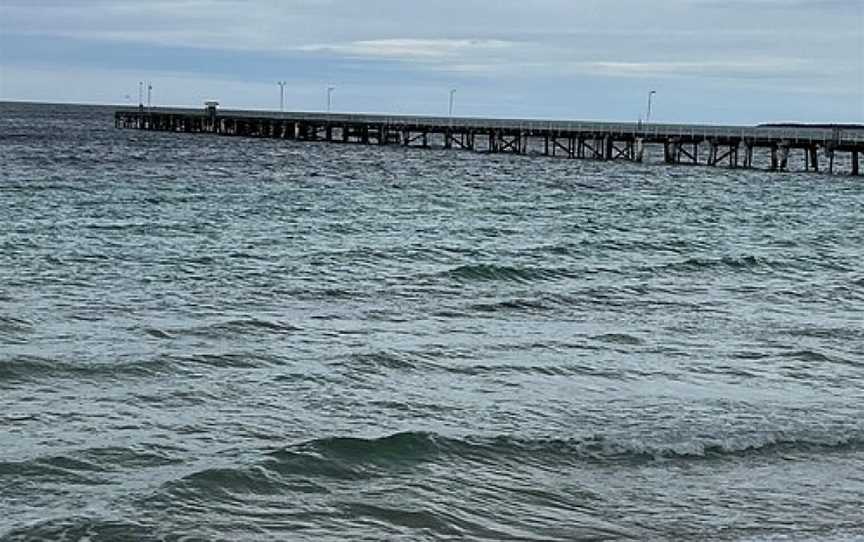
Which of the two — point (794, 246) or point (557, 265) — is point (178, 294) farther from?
point (794, 246)

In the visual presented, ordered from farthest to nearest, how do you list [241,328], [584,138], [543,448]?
[584,138]
[241,328]
[543,448]

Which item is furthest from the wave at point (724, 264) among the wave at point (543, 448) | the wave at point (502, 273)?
the wave at point (543, 448)

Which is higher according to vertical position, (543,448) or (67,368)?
(67,368)

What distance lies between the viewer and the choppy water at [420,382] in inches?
392

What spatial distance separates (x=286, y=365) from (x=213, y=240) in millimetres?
13023

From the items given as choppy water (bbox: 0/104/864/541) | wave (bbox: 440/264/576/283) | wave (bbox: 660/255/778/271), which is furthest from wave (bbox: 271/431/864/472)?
wave (bbox: 660/255/778/271)

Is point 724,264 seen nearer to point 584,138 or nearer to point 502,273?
point 502,273

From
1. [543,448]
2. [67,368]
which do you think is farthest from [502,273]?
[543,448]

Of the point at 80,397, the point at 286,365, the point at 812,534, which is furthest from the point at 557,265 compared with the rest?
the point at 812,534

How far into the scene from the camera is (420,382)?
14.4 m

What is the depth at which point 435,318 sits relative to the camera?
18.5 m

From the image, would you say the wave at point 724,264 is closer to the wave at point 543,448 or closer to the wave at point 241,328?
the wave at point 241,328

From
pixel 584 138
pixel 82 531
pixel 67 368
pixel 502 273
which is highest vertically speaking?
pixel 584 138

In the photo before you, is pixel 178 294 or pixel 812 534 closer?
pixel 812 534
